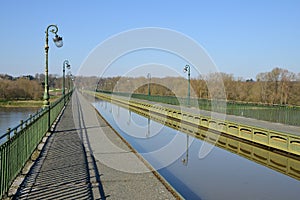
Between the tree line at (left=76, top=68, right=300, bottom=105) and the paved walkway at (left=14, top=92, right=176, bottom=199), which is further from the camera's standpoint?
the tree line at (left=76, top=68, right=300, bottom=105)

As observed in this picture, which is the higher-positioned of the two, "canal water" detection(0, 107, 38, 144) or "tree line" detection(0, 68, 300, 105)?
"tree line" detection(0, 68, 300, 105)

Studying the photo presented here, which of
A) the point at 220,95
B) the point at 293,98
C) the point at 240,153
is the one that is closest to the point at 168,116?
the point at 220,95

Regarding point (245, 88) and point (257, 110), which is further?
point (245, 88)

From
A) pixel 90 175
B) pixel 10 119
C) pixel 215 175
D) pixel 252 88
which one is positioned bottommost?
pixel 215 175

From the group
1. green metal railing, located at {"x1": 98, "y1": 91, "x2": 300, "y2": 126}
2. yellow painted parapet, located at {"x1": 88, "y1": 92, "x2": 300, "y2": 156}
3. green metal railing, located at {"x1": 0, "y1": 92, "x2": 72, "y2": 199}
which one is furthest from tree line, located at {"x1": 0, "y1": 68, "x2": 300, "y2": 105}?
green metal railing, located at {"x1": 0, "y1": 92, "x2": 72, "y2": 199}

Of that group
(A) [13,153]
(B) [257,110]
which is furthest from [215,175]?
(B) [257,110]

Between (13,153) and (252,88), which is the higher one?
(252,88)

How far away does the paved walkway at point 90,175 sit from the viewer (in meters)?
6.68

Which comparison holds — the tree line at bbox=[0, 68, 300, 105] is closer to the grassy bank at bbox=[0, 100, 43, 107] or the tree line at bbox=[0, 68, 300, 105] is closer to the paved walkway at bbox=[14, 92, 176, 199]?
the grassy bank at bbox=[0, 100, 43, 107]

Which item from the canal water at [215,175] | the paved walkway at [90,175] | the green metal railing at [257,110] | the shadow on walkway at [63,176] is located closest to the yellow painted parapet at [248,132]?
the canal water at [215,175]

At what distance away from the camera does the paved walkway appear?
6.68m

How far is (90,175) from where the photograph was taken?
26.7 ft

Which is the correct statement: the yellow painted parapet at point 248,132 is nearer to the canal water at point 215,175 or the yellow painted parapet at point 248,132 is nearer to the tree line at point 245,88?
the canal water at point 215,175

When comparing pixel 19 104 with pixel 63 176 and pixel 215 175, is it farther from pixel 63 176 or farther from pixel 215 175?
pixel 63 176
